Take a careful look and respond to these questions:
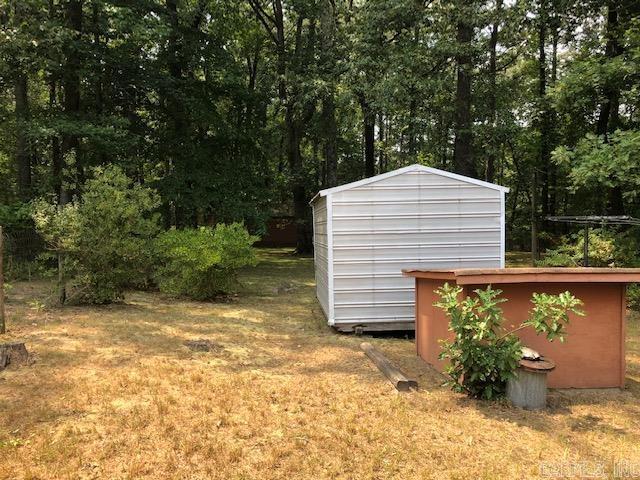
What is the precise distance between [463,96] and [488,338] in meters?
11.4

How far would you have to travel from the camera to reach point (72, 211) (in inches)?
345

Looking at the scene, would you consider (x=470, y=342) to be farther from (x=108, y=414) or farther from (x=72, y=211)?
(x=72, y=211)

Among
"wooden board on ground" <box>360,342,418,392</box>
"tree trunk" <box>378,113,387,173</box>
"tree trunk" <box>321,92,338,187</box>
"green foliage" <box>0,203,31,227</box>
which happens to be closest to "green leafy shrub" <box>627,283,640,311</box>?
"wooden board on ground" <box>360,342,418,392</box>

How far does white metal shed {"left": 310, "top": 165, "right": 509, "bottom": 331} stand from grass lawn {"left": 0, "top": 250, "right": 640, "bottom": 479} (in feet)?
4.24

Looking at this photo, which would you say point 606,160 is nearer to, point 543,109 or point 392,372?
point 543,109

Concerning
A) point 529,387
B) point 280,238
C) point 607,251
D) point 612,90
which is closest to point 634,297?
point 607,251

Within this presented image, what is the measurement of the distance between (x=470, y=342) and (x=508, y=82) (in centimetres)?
1696

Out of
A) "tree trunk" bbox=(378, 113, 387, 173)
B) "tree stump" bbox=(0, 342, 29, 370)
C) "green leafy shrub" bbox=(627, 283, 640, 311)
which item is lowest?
"green leafy shrub" bbox=(627, 283, 640, 311)

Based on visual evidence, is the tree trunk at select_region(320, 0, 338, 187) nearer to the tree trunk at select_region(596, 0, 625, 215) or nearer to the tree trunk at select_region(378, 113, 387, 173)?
the tree trunk at select_region(378, 113, 387, 173)

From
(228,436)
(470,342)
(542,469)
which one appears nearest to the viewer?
(542,469)

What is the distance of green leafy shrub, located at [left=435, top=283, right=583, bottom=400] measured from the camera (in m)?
4.61

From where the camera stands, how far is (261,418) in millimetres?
4273

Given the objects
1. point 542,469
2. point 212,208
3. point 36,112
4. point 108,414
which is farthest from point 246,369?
point 36,112

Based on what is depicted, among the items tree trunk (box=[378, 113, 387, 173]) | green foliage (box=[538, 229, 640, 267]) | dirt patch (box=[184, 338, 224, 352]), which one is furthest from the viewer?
tree trunk (box=[378, 113, 387, 173])
